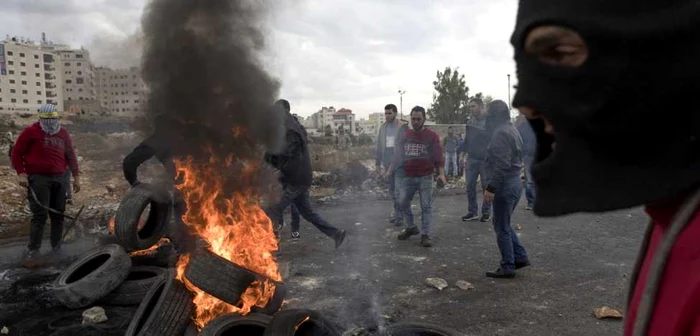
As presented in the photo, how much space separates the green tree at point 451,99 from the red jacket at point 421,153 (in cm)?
3866

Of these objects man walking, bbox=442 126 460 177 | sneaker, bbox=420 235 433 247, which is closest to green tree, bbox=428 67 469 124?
man walking, bbox=442 126 460 177

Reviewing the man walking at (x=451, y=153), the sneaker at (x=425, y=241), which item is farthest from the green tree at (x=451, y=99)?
the sneaker at (x=425, y=241)

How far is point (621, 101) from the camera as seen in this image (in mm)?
956

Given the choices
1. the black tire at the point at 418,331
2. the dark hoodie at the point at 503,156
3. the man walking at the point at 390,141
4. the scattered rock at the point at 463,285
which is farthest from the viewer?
the man walking at the point at 390,141

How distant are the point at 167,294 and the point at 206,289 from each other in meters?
0.42

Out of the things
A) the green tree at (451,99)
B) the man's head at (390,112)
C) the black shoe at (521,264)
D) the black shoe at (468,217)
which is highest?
the green tree at (451,99)

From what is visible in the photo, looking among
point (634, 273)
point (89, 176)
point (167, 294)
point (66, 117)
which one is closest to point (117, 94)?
point (167, 294)

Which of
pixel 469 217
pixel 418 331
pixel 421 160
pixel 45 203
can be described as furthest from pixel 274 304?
pixel 469 217

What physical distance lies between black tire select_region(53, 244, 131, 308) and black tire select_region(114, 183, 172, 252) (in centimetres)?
23

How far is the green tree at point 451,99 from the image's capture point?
151 feet

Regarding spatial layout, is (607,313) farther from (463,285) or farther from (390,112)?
(390,112)

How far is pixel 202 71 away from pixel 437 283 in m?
3.99

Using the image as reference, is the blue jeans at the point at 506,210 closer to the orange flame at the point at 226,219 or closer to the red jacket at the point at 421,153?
the red jacket at the point at 421,153

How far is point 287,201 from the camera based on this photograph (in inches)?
301
